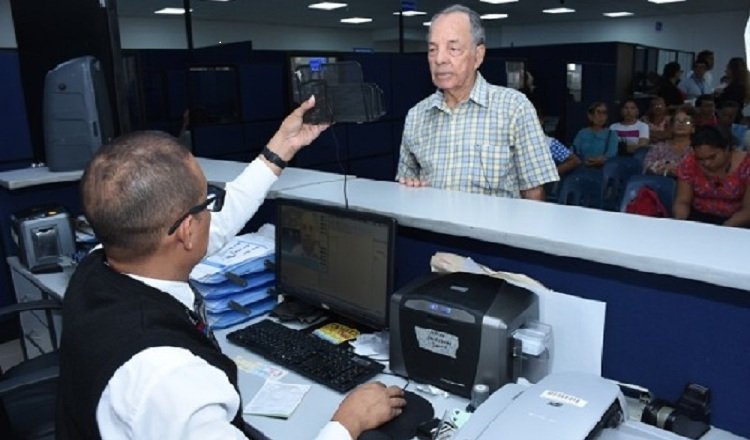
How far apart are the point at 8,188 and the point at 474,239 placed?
7.04ft

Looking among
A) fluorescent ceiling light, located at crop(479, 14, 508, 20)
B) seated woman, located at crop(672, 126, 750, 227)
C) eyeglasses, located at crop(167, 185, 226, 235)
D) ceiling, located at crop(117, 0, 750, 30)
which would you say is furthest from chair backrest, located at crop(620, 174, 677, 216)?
fluorescent ceiling light, located at crop(479, 14, 508, 20)

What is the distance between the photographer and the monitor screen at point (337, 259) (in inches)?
57.3

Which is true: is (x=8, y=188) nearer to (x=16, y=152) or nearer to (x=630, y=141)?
(x=16, y=152)

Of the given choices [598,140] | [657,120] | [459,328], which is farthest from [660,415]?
[657,120]

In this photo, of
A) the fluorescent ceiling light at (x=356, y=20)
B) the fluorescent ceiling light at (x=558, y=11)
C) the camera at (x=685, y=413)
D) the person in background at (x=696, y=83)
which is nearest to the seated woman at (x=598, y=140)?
the person in background at (x=696, y=83)

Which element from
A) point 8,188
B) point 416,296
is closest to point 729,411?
point 416,296

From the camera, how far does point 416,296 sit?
4.17 ft

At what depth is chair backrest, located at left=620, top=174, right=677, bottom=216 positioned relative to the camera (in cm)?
342

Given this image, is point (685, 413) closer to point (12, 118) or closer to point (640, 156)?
point (12, 118)

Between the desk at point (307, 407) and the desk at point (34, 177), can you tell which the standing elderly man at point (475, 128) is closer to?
the desk at point (307, 407)

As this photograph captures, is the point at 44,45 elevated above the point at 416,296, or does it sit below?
above

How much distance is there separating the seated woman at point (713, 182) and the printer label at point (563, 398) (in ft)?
8.34

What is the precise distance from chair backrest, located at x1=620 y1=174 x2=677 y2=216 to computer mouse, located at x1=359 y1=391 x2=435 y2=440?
8.39 feet

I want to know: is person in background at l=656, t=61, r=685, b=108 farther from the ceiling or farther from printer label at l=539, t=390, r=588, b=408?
printer label at l=539, t=390, r=588, b=408
